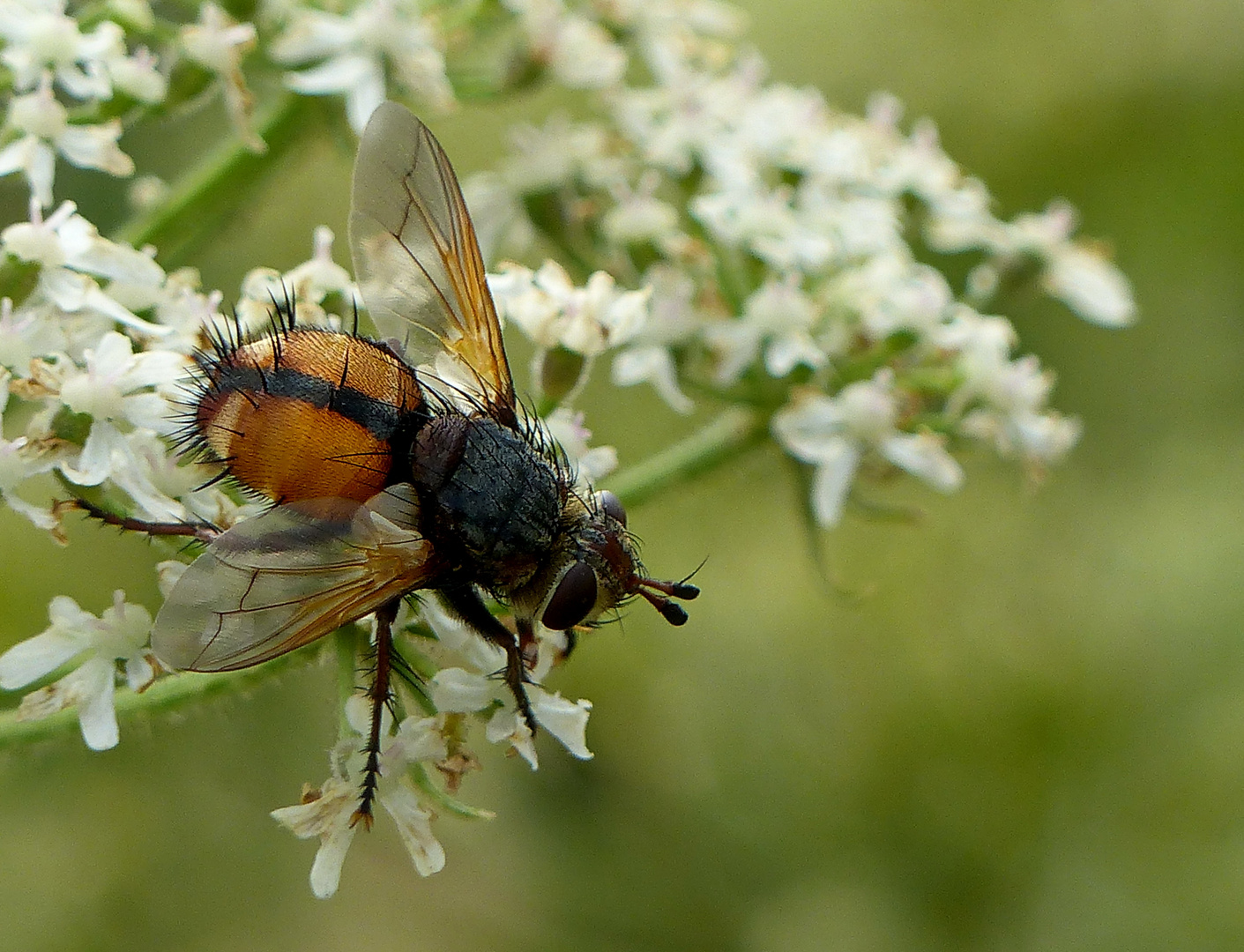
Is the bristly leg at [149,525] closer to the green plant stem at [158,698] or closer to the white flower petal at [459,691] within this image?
the green plant stem at [158,698]

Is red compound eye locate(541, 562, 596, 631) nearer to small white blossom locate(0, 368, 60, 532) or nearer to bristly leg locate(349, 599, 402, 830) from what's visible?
bristly leg locate(349, 599, 402, 830)

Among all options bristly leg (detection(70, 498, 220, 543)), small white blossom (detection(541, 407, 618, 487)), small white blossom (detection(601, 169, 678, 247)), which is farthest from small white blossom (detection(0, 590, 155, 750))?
small white blossom (detection(601, 169, 678, 247))

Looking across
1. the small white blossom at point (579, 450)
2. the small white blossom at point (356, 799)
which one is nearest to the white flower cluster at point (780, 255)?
the small white blossom at point (579, 450)

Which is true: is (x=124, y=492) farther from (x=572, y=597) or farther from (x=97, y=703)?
(x=572, y=597)

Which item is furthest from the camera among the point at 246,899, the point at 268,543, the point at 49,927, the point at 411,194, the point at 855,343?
the point at 246,899

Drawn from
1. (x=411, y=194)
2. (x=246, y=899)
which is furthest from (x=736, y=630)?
(x=411, y=194)

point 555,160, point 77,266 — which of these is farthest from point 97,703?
point 555,160

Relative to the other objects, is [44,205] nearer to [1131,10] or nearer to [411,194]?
[411,194]
